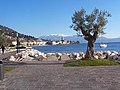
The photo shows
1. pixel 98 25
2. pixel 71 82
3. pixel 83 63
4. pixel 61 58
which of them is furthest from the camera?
pixel 61 58

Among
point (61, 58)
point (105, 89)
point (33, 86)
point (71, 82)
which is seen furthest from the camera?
point (61, 58)

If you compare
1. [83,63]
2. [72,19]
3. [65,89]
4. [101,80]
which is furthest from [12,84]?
[72,19]

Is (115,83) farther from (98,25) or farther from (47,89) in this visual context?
(98,25)

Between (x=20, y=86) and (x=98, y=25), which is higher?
(x=98, y=25)

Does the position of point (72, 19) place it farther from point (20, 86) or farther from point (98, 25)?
point (20, 86)

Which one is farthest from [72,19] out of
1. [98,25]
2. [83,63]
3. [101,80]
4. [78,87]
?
[78,87]

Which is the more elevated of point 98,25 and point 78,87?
point 98,25

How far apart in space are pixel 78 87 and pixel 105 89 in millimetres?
1032

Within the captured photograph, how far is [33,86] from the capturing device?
461 inches

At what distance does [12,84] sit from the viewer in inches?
487

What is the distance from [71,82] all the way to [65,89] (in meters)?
1.69

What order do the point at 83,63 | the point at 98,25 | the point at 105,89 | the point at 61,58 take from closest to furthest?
the point at 105,89, the point at 83,63, the point at 98,25, the point at 61,58

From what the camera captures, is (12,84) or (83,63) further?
(83,63)

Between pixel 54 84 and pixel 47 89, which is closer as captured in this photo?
pixel 47 89
